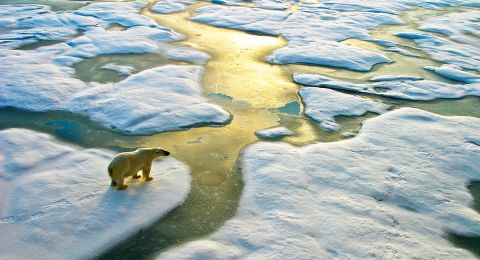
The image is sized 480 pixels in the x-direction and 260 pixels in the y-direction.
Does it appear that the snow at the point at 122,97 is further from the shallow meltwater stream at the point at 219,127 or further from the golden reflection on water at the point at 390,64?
the golden reflection on water at the point at 390,64

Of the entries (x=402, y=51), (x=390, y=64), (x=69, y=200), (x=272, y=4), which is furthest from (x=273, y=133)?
(x=272, y=4)

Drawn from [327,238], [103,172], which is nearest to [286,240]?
[327,238]

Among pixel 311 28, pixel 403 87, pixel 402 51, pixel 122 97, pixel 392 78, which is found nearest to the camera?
pixel 122 97

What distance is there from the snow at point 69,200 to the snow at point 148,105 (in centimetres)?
84

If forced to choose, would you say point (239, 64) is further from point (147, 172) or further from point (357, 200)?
point (357, 200)

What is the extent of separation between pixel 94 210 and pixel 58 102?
2.81 metres

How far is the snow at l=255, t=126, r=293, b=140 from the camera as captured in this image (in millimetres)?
5199

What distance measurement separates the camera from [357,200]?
4008mm

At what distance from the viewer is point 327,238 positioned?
3486mm

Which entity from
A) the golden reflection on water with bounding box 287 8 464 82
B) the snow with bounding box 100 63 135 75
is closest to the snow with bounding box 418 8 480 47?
the golden reflection on water with bounding box 287 8 464 82

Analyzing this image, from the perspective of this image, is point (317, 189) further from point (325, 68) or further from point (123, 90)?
point (325, 68)

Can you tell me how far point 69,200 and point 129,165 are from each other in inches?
25.5

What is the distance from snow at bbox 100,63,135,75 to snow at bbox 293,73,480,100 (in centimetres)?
303

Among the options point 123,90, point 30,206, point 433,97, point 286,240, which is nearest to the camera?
point 286,240
